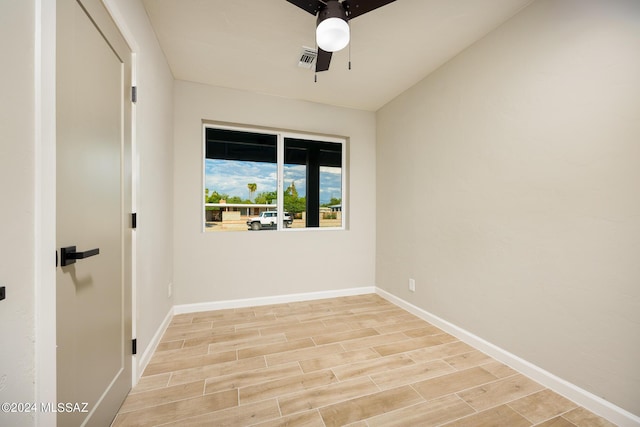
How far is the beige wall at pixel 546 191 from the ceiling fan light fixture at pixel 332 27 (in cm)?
145

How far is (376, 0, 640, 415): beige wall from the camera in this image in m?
1.45

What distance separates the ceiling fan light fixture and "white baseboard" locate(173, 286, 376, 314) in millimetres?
2819

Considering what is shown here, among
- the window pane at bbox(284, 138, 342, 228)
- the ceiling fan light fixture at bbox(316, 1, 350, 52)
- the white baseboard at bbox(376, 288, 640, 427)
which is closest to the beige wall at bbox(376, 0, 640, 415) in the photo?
the white baseboard at bbox(376, 288, 640, 427)

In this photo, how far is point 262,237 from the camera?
3279 mm

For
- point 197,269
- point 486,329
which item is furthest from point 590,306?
point 197,269

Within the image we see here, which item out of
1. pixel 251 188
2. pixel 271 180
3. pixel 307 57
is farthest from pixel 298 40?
pixel 251 188

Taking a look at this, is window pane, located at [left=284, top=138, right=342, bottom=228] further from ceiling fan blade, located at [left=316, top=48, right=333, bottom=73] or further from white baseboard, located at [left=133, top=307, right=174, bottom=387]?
white baseboard, located at [left=133, top=307, right=174, bottom=387]

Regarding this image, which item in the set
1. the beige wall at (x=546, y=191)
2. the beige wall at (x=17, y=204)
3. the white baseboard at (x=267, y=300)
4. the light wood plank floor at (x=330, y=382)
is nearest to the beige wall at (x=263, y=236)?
the white baseboard at (x=267, y=300)

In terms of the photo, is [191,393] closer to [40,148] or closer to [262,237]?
[40,148]

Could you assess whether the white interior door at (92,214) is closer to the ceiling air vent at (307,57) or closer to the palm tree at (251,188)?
the ceiling air vent at (307,57)

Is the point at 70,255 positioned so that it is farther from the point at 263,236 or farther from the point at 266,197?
the point at 266,197

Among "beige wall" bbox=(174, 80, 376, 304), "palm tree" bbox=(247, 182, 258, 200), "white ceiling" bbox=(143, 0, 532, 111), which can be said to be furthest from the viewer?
"palm tree" bbox=(247, 182, 258, 200)

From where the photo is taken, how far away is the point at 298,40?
7.44 ft

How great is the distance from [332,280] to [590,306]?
8.32ft
